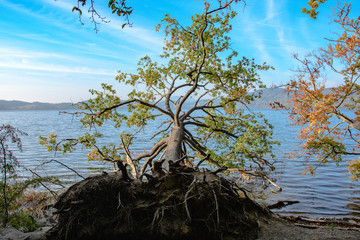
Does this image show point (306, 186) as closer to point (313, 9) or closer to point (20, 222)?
point (313, 9)

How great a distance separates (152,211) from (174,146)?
512 centimetres

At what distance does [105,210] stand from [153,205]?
42.3 inches

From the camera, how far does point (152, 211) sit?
6.02 meters

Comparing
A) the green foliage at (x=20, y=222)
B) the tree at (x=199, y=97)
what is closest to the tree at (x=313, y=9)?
the tree at (x=199, y=97)

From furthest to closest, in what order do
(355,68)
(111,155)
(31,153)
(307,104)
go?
(31,153), (307,104), (111,155), (355,68)

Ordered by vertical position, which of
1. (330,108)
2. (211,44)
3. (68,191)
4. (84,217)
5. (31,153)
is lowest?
(31,153)

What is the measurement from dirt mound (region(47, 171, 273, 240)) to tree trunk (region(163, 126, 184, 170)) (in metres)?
2.87

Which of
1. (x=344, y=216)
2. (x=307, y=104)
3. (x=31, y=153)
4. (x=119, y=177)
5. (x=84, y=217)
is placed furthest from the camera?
(x=31, y=153)

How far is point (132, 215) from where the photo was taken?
602 centimetres

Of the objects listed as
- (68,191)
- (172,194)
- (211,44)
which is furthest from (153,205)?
(211,44)

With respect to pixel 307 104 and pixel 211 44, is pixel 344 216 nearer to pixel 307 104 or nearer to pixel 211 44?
pixel 307 104

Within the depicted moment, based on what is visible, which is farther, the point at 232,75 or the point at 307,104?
the point at 307,104

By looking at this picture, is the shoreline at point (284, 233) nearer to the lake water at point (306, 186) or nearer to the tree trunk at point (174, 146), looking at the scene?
the tree trunk at point (174, 146)

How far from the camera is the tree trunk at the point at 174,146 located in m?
9.92
